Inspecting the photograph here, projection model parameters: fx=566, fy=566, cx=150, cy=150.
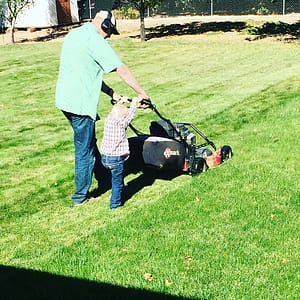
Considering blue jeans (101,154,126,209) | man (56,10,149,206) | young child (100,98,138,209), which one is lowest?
blue jeans (101,154,126,209)

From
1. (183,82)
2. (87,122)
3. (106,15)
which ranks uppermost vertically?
(106,15)

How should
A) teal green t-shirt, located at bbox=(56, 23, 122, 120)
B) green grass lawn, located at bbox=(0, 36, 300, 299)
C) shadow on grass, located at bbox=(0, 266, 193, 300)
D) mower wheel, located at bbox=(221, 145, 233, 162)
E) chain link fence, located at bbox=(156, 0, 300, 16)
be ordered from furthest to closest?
chain link fence, located at bbox=(156, 0, 300, 16) < mower wheel, located at bbox=(221, 145, 233, 162) < teal green t-shirt, located at bbox=(56, 23, 122, 120) < green grass lawn, located at bbox=(0, 36, 300, 299) < shadow on grass, located at bbox=(0, 266, 193, 300)

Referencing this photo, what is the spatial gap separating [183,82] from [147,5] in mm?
9974

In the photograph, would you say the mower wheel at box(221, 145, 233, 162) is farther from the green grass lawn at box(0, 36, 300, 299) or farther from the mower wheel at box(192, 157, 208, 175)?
the mower wheel at box(192, 157, 208, 175)

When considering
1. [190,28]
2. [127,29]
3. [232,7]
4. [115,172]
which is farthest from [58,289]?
[232,7]

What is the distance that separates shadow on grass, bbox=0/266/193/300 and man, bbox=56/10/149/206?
5.86ft

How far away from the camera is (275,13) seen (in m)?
35.5

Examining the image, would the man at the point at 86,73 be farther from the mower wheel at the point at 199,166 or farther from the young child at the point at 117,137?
the mower wheel at the point at 199,166

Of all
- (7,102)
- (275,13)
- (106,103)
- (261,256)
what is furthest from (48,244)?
(275,13)

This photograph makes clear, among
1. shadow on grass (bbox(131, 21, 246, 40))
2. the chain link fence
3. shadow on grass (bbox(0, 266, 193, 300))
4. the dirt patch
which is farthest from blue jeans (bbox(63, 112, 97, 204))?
the chain link fence

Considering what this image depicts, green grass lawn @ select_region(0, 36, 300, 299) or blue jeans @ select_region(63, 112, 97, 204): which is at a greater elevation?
blue jeans @ select_region(63, 112, 97, 204)

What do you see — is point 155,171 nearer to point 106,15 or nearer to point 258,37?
point 106,15

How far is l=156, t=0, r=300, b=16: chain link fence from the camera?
1371 inches

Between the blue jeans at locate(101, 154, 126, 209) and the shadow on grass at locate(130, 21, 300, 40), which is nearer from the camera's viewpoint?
the blue jeans at locate(101, 154, 126, 209)
